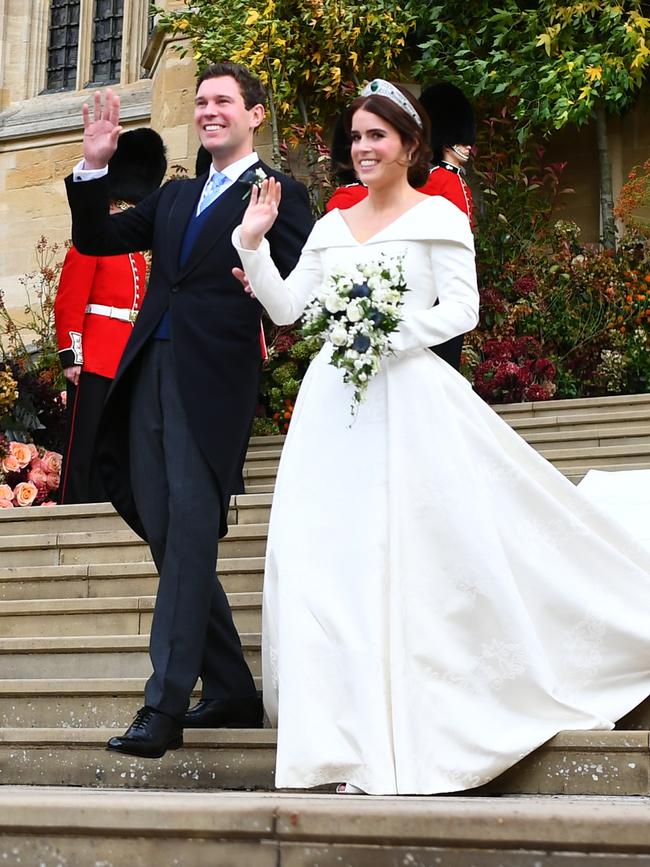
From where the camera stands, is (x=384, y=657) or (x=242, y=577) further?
(x=242, y=577)

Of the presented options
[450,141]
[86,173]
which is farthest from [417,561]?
[450,141]

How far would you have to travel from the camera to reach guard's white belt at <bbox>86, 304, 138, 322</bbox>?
7.05 m

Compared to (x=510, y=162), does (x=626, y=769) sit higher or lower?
lower

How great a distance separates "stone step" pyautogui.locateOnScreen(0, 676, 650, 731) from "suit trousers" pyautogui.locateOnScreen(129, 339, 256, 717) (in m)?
0.50

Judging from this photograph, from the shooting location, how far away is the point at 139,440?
384 cm

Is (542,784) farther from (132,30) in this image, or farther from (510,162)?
(132,30)

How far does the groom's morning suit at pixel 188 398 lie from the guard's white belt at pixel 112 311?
9.92ft

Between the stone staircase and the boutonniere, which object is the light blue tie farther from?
the stone staircase

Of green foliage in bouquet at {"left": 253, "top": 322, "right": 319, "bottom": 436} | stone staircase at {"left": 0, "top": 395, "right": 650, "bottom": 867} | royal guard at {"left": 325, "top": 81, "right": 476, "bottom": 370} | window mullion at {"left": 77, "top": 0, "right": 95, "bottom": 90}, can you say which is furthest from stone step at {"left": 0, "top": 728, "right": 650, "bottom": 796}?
window mullion at {"left": 77, "top": 0, "right": 95, "bottom": 90}

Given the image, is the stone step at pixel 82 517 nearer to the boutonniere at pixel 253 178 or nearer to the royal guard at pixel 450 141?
the royal guard at pixel 450 141

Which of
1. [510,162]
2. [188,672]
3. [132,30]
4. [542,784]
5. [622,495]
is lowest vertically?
[542,784]

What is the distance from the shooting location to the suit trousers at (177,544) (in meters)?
3.59

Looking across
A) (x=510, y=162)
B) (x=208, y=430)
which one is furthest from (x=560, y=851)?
(x=510, y=162)

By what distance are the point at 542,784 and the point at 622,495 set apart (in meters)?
2.33
